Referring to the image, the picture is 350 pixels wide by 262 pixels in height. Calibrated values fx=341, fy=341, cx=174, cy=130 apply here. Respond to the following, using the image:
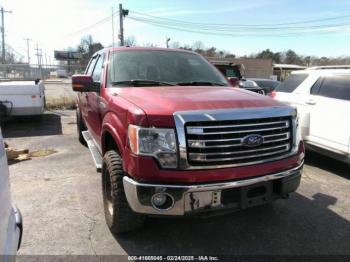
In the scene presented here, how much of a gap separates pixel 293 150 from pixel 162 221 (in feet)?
5.23

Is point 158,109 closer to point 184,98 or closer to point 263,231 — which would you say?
point 184,98

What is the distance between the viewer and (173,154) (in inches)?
108

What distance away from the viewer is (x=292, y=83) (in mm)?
6676

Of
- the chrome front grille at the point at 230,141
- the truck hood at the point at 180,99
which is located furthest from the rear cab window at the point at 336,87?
the chrome front grille at the point at 230,141

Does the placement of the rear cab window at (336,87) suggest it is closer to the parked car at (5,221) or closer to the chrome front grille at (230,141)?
the chrome front grille at (230,141)

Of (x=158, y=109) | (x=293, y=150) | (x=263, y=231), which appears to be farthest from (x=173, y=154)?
(x=263, y=231)

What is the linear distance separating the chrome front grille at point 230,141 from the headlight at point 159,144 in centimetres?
13

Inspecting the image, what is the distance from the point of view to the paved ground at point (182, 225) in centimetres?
327

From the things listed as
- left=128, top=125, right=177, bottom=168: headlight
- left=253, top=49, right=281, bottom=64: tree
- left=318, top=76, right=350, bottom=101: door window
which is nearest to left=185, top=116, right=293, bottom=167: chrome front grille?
left=128, top=125, right=177, bottom=168: headlight

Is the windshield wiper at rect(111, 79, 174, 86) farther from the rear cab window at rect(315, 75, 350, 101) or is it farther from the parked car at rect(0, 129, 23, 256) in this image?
the rear cab window at rect(315, 75, 350, 101)

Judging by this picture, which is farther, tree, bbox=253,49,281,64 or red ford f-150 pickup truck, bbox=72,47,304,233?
tree, bbox=253,49,281,64

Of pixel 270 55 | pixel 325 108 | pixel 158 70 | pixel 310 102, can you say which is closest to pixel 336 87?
pixel 325 108

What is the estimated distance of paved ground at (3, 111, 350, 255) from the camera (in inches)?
129

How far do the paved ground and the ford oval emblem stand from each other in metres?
1.04
